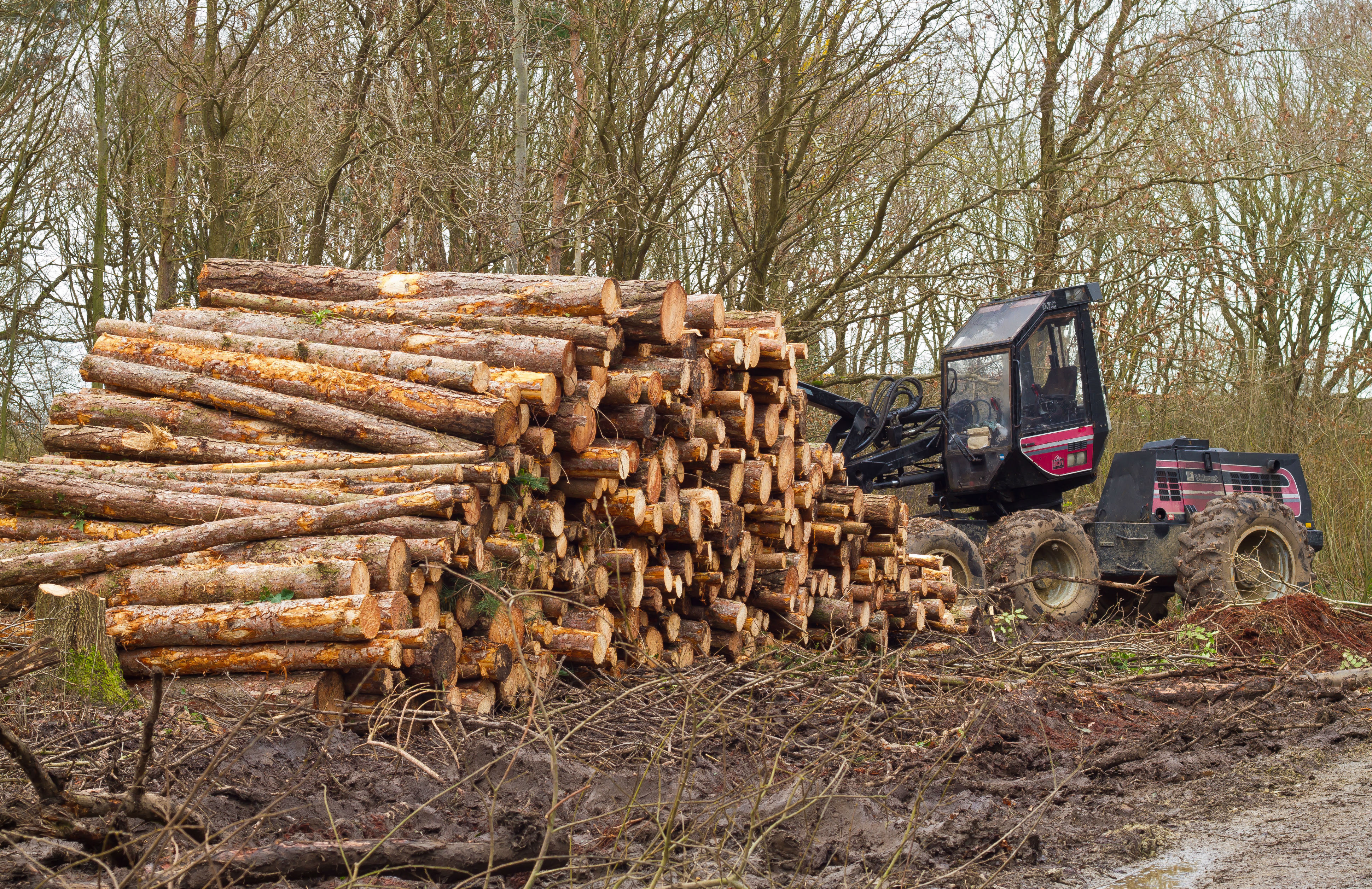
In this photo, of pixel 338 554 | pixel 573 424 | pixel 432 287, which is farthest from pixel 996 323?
pixel 338 554

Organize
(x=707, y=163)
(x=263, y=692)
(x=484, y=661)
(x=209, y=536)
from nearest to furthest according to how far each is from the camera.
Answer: (x=263, y=692) → (x=209, y=536) → (x=484, y=661) → (x=707, y=163)

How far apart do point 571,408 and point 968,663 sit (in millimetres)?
3142

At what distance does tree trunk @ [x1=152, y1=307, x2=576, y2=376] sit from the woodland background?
4.35 m

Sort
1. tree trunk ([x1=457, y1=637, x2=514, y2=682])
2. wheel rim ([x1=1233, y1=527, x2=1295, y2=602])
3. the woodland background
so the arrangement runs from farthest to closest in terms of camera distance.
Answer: the woodland background → wheel rim ([x1=1233, y1=527, x2=1295, y2=602]) → tree trunk ([x1=457, y1=637, x2=514, y2=682])

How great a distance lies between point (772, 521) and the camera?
752cm

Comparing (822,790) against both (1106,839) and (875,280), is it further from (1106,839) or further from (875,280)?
(875,280)

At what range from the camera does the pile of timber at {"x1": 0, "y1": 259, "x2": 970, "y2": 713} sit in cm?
494

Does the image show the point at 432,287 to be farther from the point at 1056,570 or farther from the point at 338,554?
the point at 1056,570

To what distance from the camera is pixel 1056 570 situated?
10195mm

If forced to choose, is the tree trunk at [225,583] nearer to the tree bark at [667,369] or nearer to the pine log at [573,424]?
the pine log at [573,424]

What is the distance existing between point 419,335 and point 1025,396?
624 centimetres

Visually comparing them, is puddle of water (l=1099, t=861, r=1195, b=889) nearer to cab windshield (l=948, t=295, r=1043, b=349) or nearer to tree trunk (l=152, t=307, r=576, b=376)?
tree trunk (l=152, t=307, r=576, b=376)

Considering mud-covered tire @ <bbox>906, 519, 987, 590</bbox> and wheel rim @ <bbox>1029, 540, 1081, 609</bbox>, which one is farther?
wheel rim @ <bbox>1029, 540, 1081, 609</bbox>

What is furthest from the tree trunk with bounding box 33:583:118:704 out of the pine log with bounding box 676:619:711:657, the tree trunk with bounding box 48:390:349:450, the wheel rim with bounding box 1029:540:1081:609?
the wheel rim with bounding box 1029:540:1081:609
